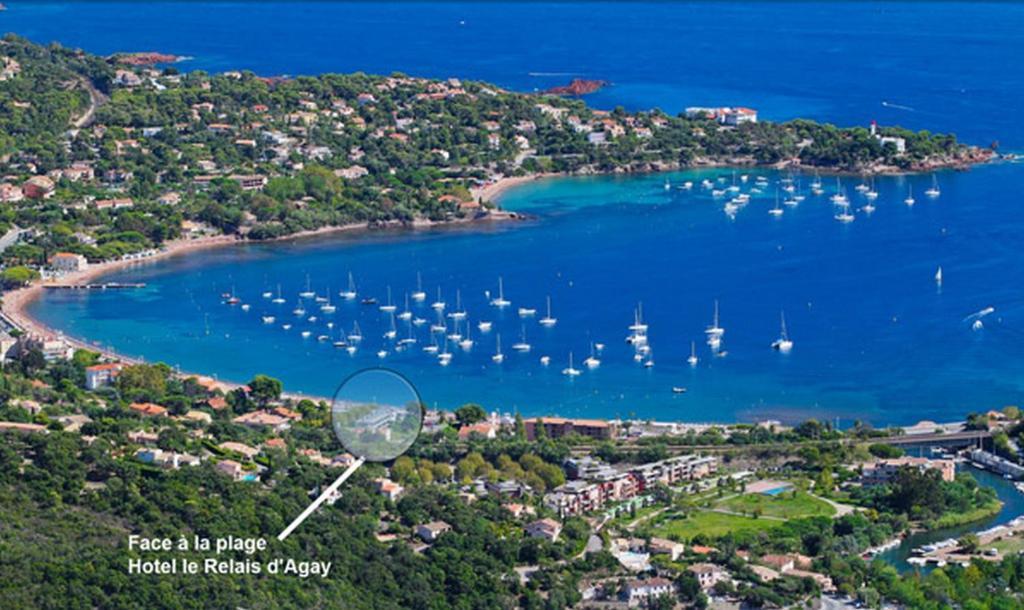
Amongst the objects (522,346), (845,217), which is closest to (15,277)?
(522,346)

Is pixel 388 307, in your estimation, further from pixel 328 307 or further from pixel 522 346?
pixel 522 346

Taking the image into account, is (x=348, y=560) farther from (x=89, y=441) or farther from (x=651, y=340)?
(x=651, y=340)

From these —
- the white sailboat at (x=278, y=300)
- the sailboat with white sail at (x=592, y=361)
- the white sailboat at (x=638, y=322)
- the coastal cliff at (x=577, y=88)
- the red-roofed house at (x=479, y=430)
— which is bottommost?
the red-roofed house at (x=479, y=430)

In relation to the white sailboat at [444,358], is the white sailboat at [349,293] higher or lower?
higher

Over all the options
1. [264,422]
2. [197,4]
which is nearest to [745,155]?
[264,422]

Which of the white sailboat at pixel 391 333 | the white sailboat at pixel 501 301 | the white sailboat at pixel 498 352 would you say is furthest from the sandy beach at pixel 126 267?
the white sailboat at pixel 501 301

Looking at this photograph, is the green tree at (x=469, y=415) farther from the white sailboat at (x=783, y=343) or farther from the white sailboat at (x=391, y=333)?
the white sailboat at (x=783, y=343)
